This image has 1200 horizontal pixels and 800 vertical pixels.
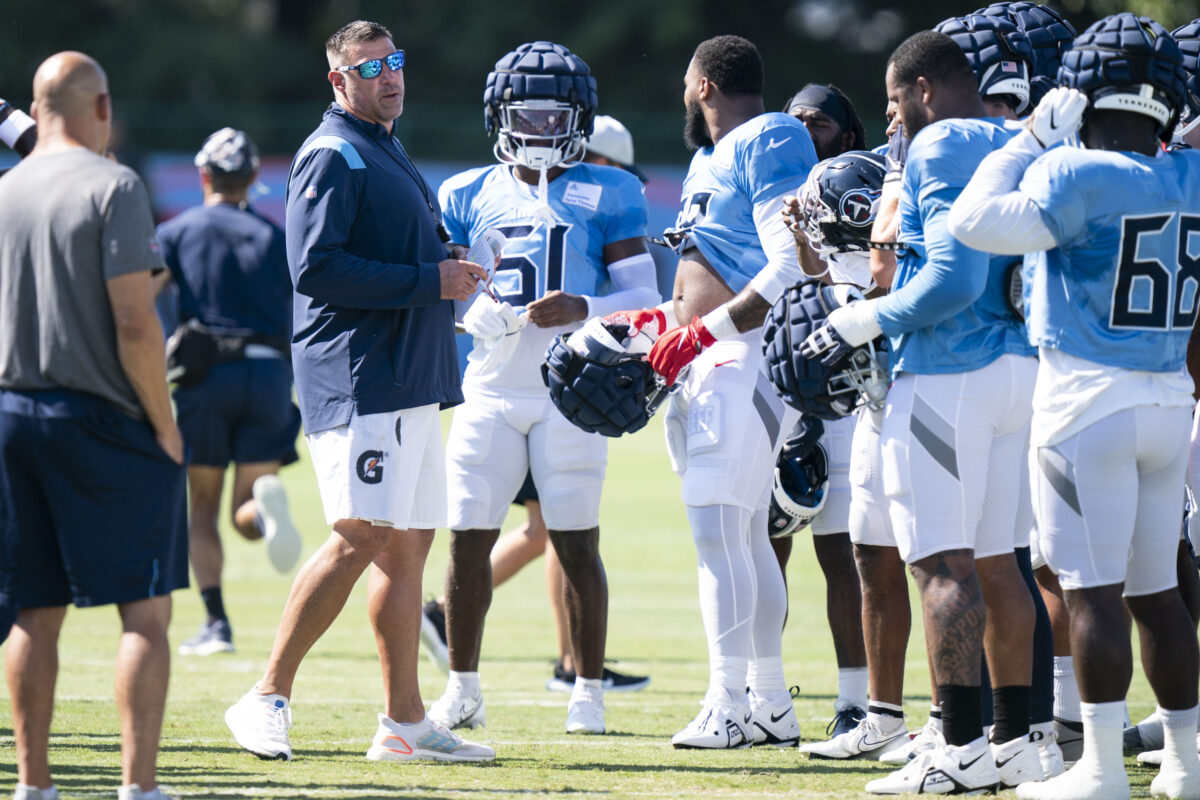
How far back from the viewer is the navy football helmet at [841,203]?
5.57 meters

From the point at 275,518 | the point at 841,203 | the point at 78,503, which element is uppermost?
the point at 841,203

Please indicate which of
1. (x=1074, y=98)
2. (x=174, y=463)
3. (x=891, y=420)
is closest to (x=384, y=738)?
(x=174, y=463)

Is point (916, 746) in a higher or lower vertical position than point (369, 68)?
lower

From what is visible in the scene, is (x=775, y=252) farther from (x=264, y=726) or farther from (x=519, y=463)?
(x=264, y=726)

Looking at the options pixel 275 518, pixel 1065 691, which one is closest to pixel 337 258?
pixel 1065 691

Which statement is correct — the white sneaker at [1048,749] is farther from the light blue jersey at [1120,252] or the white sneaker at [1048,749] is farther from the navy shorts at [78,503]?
the navy shorts at [78,503]

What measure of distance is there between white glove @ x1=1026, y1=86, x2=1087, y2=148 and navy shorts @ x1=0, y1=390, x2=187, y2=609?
8.80 ft

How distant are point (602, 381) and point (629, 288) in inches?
34.1

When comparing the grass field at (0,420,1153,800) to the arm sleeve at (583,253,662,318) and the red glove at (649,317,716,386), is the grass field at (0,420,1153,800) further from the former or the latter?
the arm sleeve at (583,253,662,318)

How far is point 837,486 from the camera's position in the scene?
6562 mm

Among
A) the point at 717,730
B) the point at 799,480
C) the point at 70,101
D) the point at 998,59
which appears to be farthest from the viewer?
the point at 799,480

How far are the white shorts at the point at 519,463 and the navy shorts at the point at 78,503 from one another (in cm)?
233

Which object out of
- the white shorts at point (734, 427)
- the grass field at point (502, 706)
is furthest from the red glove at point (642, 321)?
the grass field at point (502, 706)

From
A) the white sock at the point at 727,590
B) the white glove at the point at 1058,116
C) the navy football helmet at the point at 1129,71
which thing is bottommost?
the white sock at the point at 727,590
